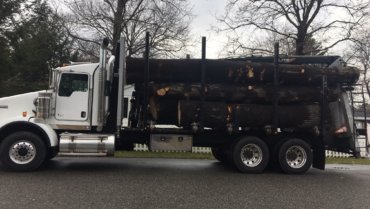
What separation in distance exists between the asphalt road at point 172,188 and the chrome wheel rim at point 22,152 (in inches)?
15.4

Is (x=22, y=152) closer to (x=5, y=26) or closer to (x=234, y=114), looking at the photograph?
(x=234, y=114)

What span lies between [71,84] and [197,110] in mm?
3335

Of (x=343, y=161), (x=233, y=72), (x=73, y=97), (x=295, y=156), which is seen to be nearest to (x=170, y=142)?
(x=233, y=72)

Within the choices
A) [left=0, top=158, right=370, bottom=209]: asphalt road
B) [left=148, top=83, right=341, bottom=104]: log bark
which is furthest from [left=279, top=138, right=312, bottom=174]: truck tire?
[left=148, top=83, right=341, bottom=104]: log bark

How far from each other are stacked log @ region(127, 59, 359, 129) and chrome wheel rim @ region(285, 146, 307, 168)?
0.64 m

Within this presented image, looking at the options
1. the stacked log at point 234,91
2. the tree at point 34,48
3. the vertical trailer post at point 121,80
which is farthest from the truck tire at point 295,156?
the tree at point 34,48

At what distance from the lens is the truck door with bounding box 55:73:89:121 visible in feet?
34.0

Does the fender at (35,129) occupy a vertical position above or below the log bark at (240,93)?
below

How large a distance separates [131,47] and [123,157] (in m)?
10.5

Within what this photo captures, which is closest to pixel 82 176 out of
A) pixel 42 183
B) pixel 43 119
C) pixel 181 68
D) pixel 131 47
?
pixel 42 183

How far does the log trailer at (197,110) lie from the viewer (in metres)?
10.2

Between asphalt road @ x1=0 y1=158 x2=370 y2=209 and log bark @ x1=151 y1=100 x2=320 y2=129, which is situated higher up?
log bark @ x1=151 y1=100 x2=320 y2=129

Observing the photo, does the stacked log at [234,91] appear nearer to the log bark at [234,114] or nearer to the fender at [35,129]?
the log bark at [234,114]

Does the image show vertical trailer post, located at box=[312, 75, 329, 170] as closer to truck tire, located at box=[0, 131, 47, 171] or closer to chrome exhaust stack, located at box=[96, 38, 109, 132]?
chrome exhaust stack, located at box=[96, 38, 109, 132]
